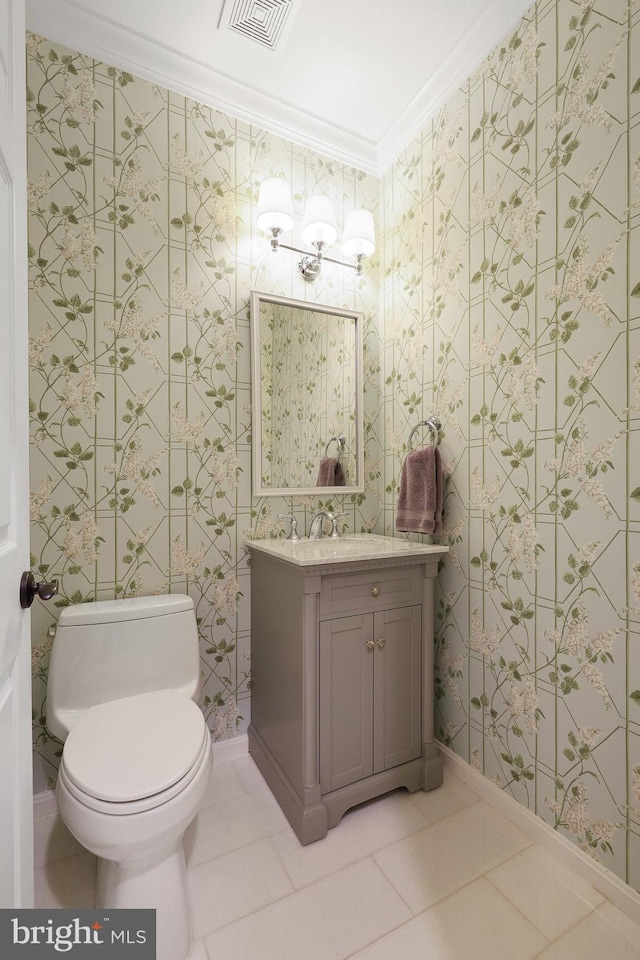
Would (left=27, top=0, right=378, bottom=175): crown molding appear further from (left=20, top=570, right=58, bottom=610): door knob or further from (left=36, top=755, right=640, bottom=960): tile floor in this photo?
(left=36, top=755, right=640, bottom=960): tile floor

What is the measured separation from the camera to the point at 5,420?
27.8 inches

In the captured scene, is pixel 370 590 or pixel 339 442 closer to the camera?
pixel 370 590

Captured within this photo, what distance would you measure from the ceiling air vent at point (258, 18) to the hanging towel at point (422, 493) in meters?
1.60

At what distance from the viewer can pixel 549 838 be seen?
4.52 ft

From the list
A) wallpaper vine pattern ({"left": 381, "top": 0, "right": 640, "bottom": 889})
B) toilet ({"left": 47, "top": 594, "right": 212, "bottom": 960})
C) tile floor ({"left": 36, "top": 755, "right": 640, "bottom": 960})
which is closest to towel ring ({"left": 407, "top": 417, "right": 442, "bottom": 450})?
wallpaper vine pattern ({"left": 381, "top": 0, "right": 640, "bottom": 889})

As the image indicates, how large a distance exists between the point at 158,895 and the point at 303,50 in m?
2.69

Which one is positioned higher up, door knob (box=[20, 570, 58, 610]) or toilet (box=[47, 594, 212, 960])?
door knob (box=[20, 570, 58, 610])

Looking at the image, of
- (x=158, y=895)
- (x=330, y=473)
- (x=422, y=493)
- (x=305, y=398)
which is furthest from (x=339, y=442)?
(x=158, y=895)

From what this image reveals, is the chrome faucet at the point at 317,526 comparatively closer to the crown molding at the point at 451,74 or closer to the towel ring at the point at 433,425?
the towel ring at the point at 433,425

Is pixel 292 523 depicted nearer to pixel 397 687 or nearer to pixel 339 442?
pixel 339 442

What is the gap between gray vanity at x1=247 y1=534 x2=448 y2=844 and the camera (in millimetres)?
1446

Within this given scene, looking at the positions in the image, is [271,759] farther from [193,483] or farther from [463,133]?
[463,133]

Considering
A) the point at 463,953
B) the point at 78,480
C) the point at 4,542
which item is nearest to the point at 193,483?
the point at 78,480

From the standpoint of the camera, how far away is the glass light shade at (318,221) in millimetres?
1896
